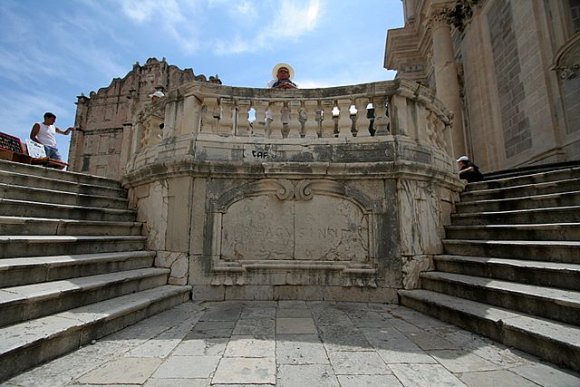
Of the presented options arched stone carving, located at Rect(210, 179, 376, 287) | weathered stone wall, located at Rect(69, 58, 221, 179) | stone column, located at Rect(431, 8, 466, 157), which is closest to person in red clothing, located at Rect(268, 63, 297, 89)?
arched stone carving, located at Rect(210, 179, 376, 287)

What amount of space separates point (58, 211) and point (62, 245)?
2.83 feet

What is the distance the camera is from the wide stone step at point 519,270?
9.56 feet

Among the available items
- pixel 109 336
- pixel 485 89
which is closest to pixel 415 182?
pixel 109 336

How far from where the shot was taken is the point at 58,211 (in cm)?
404

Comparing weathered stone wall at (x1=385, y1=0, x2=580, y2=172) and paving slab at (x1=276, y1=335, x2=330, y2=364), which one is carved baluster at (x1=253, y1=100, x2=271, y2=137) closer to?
paving slab at (x1=276, y1=335, x2=330, y2=364)

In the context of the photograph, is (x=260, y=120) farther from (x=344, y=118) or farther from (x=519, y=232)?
(x=519, y=232)

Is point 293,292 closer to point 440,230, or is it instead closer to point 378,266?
point 378,266

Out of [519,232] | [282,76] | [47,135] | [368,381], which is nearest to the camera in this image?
[368,381]

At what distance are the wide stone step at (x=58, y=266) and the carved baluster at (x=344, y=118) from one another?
382 centimetres

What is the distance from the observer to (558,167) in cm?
665

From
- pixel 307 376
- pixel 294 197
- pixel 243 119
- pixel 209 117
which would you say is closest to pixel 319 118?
pixel 243 119

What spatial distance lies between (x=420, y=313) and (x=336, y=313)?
1155mm

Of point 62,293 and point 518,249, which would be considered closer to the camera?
point 62,293

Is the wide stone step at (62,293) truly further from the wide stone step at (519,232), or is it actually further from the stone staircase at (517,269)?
the wide stone step at (519,232)
